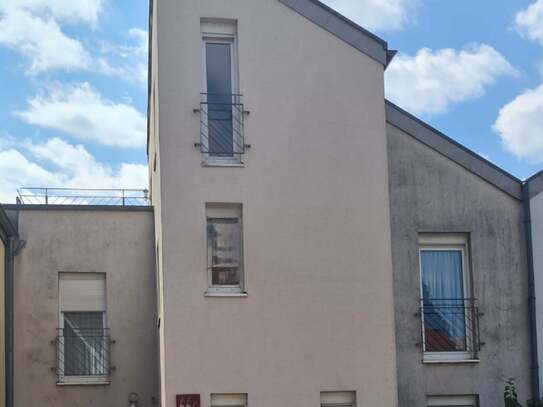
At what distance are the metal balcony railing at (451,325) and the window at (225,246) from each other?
11.4ft

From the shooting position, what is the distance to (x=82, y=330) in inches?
703

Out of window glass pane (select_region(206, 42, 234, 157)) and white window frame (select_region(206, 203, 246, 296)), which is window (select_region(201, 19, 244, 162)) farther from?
white window frame (select_region(206, 203, 246, 296))

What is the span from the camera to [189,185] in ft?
49.0

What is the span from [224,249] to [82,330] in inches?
168

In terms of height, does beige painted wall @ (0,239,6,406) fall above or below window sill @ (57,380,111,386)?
above

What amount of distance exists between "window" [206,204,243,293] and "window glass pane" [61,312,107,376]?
3.92 meters

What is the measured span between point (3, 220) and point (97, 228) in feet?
5.99

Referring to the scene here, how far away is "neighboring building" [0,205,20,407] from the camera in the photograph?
1706 cm

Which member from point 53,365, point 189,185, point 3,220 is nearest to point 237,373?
point 189,185

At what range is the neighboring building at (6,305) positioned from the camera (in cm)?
1706

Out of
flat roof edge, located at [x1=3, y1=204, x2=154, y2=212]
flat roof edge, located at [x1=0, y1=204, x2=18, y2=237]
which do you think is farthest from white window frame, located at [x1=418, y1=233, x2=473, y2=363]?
flat roof edge, located at [x1=0, y1=204, x2=18, y2=237]

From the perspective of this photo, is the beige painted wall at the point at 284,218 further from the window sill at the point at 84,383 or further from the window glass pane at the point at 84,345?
the window glass pane at the point at 84,345

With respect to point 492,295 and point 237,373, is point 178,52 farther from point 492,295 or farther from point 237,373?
point 492,295

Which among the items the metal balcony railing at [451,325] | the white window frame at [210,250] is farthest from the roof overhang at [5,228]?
the metal balcony railing at [451,325]
